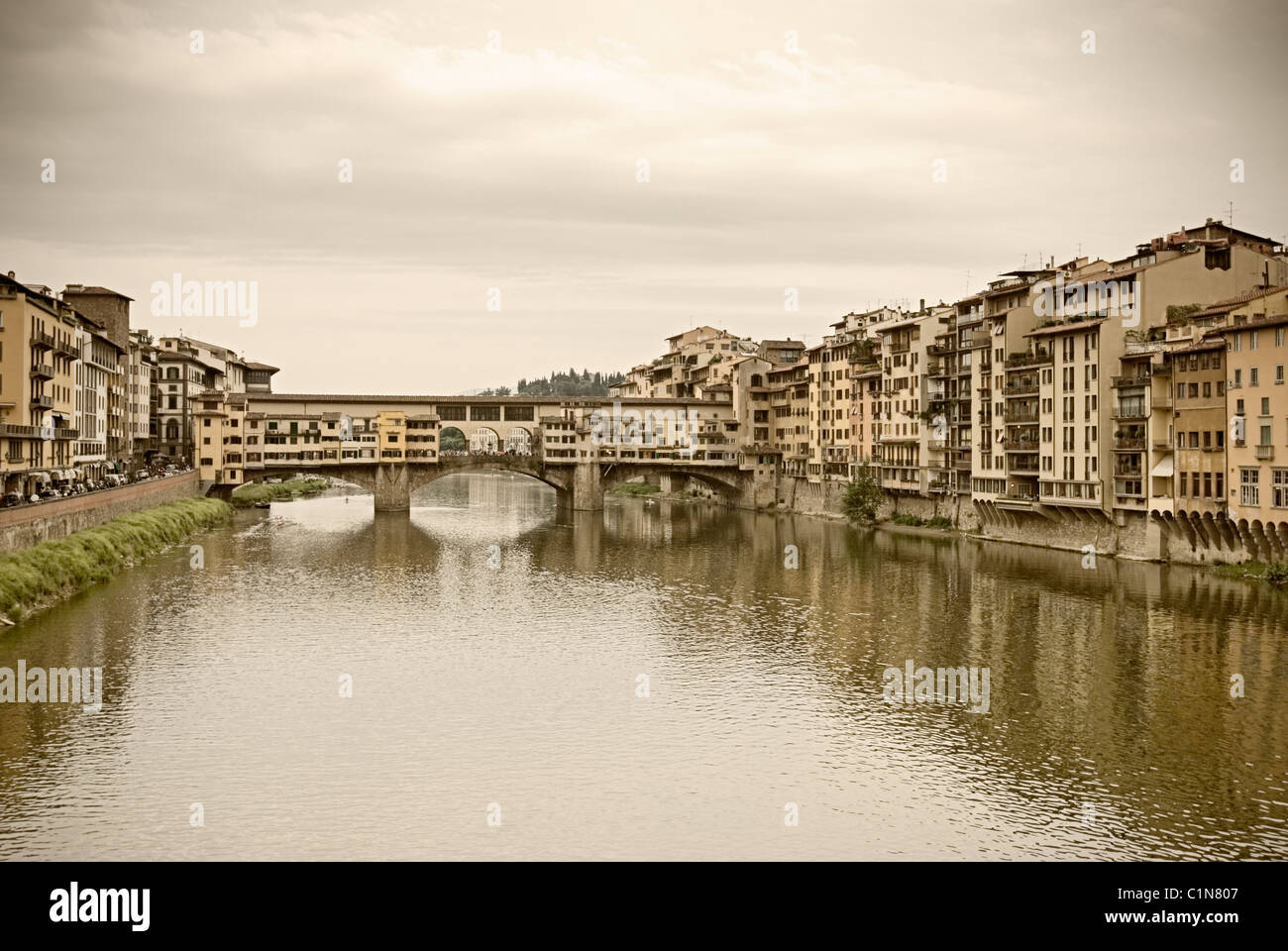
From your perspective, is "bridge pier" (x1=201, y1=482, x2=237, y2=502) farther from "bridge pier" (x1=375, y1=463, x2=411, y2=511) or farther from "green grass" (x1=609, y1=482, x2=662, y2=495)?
"green grass" (x1=609, y1=482, x2=662, y2=495)

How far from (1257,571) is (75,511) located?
48462 millimetres

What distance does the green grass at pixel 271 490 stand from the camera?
304 ft

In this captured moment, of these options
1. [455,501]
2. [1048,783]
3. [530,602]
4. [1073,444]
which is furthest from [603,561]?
[455,501]

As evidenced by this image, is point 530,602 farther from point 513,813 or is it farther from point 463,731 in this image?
point 513,813

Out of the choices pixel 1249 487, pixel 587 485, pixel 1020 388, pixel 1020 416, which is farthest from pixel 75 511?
pixel 1249 487

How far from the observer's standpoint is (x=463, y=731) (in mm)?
27516

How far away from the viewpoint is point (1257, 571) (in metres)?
45.4

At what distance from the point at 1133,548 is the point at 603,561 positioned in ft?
83.7

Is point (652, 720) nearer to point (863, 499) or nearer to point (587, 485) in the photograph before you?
point (863, 499)

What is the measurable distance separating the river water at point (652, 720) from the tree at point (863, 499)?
71.7ft

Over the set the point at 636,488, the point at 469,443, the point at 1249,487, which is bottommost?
the point at 636,488

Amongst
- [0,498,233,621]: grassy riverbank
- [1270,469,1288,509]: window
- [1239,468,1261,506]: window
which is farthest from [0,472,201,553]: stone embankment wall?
A: [1270,469,1288,509]: window

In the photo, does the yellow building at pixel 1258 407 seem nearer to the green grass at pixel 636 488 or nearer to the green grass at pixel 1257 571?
the green grass at pixel 1257 571

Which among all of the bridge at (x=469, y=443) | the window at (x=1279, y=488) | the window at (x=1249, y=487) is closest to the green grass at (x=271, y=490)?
the bridge at (x=469, y=443)
